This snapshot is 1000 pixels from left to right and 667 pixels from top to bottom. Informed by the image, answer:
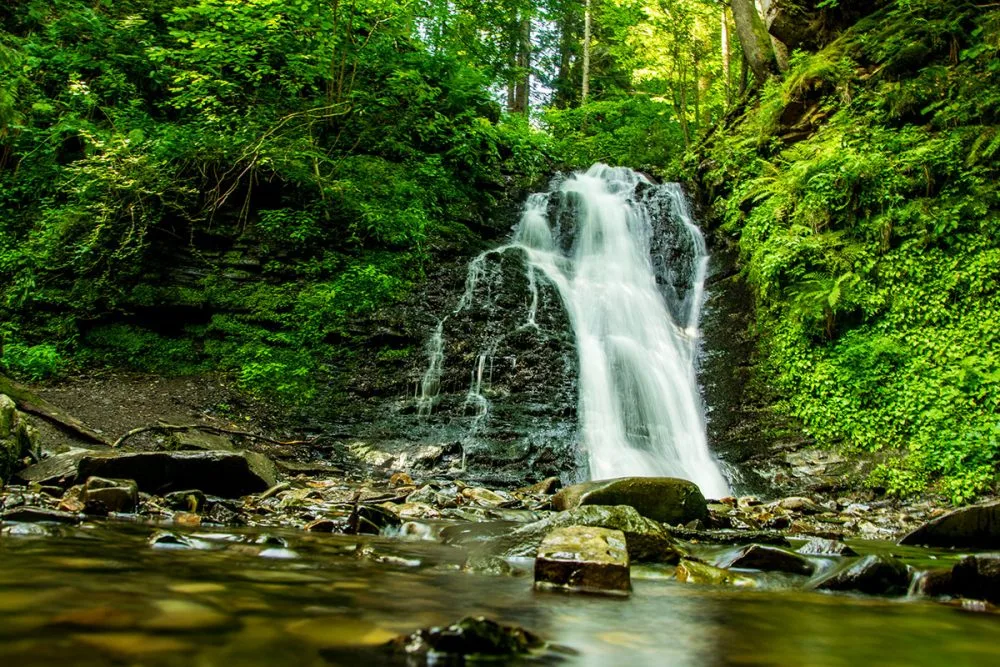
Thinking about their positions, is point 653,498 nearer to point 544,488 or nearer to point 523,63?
point 544,488

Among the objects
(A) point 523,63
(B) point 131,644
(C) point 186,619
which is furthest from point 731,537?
(A) point 523,63

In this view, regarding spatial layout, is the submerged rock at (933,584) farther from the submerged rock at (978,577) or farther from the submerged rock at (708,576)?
the submerged rock at (708,576)

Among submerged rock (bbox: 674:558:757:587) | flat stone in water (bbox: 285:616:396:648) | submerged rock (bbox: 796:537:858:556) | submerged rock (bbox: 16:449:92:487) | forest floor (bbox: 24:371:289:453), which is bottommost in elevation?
submerged rock (bbox: 674:558:757:587)

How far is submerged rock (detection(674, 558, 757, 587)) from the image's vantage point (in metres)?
3.60

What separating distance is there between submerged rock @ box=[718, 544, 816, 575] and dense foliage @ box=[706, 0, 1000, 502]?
4.87m

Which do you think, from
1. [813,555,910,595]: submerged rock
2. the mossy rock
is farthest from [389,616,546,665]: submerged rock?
the mossy rock

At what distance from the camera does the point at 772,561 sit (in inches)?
154

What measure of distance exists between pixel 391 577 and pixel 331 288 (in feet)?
28.1

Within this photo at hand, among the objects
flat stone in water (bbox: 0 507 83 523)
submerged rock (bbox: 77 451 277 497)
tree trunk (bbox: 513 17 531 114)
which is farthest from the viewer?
tree trunk (bbox: 513 17 531 114)

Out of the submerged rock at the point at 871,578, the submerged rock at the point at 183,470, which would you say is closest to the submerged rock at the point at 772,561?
the submerged rock at the point at 871,578

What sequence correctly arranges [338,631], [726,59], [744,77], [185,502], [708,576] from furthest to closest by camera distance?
[726,59]
[744,77]
[185,502]
[708,576]
[338,631]

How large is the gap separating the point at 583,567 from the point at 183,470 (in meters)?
4.42

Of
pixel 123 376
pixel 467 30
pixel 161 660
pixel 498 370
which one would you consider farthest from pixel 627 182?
pixel 161 660

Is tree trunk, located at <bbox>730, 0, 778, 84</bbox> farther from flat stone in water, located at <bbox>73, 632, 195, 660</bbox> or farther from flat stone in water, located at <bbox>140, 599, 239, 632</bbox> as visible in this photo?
flat stone in water, located at <bbox>73, 632, 195, 660</bbox>
